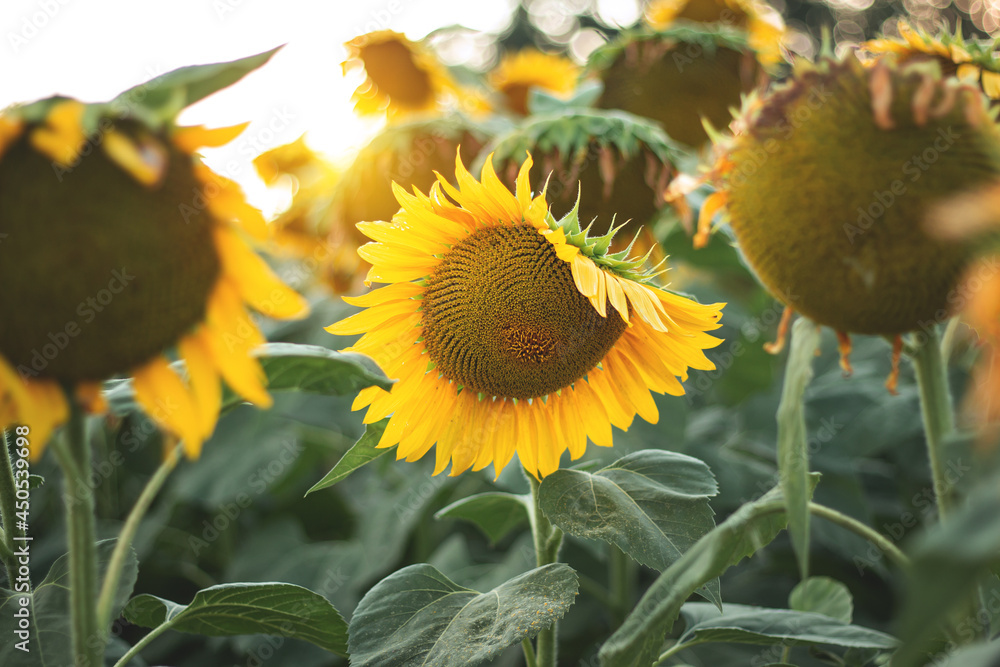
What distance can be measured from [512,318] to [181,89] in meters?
0.48

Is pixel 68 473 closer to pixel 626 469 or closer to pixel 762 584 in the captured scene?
pixel 626 469

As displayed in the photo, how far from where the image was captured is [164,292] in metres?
0.62

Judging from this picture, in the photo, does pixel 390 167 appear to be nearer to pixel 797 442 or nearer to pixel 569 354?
pixel 569 354

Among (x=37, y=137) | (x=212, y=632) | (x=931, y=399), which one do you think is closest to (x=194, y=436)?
(x=37, y=137)

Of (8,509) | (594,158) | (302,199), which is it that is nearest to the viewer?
(8,509)

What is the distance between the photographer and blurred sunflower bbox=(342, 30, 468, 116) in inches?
91.9

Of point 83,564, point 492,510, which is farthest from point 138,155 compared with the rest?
point 492,510

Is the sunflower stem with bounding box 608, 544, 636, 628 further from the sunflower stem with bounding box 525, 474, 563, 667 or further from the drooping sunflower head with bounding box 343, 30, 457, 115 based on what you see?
the drooping sunflower head with bounding box 343, 30, 457, 115

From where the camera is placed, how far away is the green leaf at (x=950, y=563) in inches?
14.6

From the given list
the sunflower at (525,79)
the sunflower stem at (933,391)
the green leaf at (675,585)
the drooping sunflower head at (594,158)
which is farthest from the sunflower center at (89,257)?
the sunflower at (525,79)

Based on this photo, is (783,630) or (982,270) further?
(783,630)

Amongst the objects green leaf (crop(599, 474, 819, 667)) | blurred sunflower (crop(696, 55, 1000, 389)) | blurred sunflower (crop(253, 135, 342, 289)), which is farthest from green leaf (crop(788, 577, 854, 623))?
blurred sunflower (crop(253, 135, 342, 289))

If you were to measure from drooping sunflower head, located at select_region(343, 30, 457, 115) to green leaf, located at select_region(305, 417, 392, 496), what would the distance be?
5.38 ft

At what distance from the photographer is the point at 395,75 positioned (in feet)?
7.98
